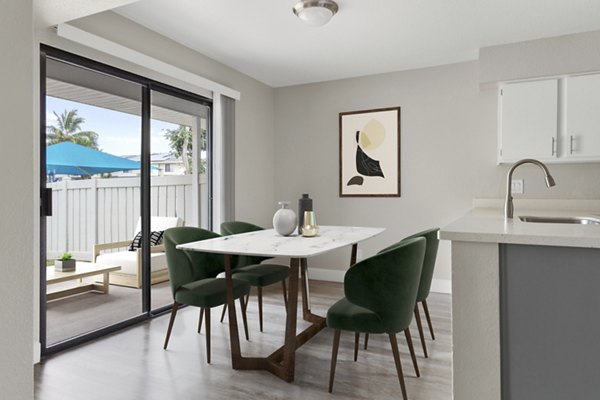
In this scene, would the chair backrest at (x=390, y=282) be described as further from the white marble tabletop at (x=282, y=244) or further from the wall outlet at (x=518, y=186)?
the wall outlet at (x=518, y=186)

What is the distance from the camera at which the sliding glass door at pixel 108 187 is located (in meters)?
2.75

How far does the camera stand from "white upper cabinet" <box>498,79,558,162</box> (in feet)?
11.1

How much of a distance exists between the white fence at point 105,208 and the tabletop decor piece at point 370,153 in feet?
5.70

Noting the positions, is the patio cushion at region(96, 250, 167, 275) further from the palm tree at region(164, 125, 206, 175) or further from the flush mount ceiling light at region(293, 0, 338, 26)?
the flush mount ceiling light at region(293, 0, 338, 26)

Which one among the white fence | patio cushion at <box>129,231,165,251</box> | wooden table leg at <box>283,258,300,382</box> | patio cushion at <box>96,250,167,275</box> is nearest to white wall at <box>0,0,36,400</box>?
wooden table leg at <box>283,258,300,382</box>

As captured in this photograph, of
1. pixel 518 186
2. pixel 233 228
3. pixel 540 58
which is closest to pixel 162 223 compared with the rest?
pixel 233 228

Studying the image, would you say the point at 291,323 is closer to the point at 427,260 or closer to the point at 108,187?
the point at 427,260

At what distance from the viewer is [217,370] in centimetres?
229

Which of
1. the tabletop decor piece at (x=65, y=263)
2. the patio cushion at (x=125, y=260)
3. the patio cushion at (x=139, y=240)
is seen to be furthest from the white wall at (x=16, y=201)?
the patio cushion at (x=125, y=260)

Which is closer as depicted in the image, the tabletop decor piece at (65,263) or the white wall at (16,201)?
the white wall at (16,201)

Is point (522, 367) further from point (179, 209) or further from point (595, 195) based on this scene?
point (179, 209)

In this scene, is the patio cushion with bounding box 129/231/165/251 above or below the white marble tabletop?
below

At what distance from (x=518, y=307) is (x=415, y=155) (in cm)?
309

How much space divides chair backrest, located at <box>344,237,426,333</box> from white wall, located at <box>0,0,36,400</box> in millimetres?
1370
